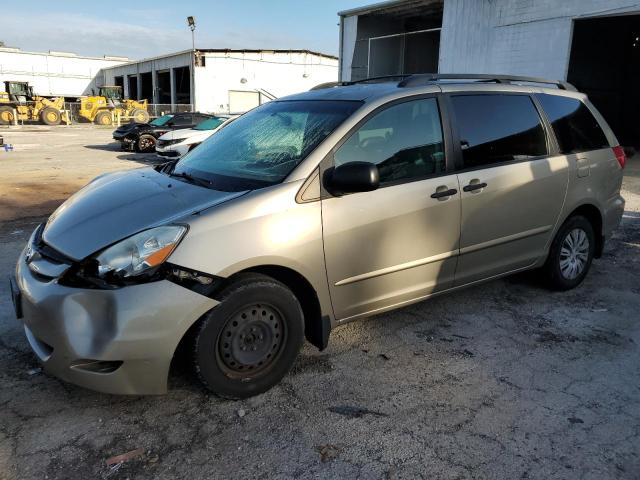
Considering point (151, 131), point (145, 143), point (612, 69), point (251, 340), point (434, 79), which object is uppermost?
point (612, 69)

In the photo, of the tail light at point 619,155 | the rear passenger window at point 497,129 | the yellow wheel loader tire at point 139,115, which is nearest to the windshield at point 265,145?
the rear passenger window at point 497,129

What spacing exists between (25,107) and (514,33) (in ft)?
102

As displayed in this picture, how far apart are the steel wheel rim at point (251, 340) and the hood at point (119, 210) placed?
641 mm

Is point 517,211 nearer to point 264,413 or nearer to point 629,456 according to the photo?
point 629,456

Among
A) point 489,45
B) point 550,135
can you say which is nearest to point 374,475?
point 550,135

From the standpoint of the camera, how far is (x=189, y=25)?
135 feet

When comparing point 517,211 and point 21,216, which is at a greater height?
point 517,211

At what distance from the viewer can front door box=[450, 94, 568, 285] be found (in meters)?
3.66

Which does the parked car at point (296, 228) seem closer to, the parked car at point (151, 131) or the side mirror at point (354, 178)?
the side mirror at point (354, 178)

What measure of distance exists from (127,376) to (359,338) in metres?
1.71

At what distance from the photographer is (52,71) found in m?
55.9

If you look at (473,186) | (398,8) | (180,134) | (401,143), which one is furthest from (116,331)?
(398,8)

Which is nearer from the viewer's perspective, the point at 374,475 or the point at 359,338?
the point at 374,475

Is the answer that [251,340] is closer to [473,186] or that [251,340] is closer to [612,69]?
[473,186]
